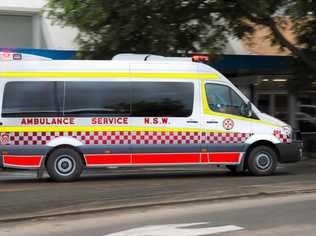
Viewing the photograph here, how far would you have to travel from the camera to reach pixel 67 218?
8.17 meters

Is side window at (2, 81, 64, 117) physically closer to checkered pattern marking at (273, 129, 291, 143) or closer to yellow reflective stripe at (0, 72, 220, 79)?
yellow reflective stripe at (0, 72, 220, 79)

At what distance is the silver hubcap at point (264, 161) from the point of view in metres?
13.2

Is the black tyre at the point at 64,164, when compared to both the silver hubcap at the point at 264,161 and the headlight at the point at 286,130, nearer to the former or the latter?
the silver hubcap at the point at 264,161

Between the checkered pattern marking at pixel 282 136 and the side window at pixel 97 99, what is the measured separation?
3.38 meters

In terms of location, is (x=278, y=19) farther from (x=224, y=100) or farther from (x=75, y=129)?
(x=75, y=129)

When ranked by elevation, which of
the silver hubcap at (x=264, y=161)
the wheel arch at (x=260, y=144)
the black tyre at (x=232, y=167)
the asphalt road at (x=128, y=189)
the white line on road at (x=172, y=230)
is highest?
the wheel arch at (x=260, y=144)

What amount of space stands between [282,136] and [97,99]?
4247 mm

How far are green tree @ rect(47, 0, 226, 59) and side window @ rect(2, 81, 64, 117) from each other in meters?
3.35

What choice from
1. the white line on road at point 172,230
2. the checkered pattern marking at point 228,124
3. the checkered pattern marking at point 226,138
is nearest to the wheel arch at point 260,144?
the checkered pattern marking at point 226,138

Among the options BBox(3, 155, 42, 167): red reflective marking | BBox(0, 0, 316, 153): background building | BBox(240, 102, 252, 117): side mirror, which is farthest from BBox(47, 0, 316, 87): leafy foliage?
BBox(3, 155, 42, 167): red reflective marking

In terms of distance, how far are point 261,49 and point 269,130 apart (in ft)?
29.3

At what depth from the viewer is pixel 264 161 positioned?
520 inches

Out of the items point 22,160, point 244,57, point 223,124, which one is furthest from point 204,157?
point 244,57

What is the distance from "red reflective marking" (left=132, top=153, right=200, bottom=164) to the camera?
1254 centimetres
